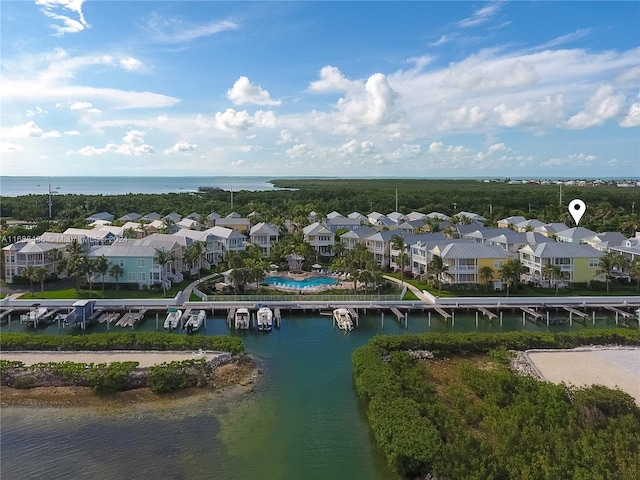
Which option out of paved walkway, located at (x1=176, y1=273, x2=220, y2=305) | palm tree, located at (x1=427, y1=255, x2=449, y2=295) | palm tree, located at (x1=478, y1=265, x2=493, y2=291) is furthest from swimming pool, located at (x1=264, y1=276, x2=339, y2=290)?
palm tree, located at (x1=478, y1=265, x2=493, y2=291)

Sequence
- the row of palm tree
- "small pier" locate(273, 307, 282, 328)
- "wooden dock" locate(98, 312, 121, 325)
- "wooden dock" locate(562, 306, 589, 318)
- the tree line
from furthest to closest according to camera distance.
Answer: the tree line
the row of palm tree
"wooden dock" locate(562, 306, 589, 318)
"small pier" locate(273, 307, 282, 328)
"wooden dock" locate(98, 312, 121, 325)

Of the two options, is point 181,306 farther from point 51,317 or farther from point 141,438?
point 141,438

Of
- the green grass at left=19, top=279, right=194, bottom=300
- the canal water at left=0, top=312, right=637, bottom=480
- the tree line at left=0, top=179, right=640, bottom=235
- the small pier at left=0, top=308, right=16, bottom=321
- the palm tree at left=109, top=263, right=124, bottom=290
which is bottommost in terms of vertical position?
the canal water at left=0, top=312, right=637, bottom=480

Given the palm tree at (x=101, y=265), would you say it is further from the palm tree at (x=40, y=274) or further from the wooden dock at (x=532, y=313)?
the wooden dock at (x=532, y=313)

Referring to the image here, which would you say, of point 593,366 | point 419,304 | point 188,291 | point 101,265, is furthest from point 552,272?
point 101,265

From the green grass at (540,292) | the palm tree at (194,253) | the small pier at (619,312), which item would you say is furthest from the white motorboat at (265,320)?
→ the small pier at (619,312)

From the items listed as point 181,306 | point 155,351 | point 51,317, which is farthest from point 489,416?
point 51,317

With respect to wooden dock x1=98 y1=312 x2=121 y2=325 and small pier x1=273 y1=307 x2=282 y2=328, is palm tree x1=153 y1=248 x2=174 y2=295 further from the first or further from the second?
small pier x1=273 y1=307 x2=282 y2=328
